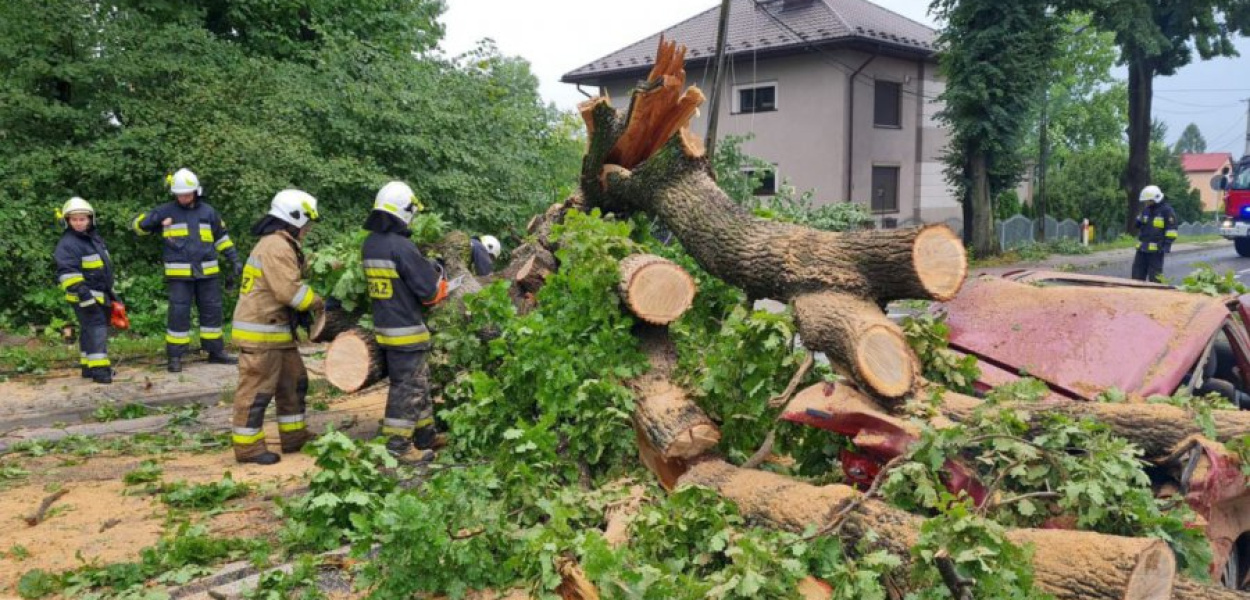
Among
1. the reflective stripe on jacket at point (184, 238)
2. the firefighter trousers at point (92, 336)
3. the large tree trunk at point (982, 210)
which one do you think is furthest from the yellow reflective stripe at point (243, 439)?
the large tree trunk at point (982, 210)

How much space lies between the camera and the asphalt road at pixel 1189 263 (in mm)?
19172

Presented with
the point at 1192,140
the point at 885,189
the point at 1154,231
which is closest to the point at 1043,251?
the point at 885,189

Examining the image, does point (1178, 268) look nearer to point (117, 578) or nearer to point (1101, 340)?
point (1101, 340)

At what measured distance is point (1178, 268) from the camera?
66.4 ft

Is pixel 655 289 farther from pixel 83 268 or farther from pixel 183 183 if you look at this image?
pixel 83 268

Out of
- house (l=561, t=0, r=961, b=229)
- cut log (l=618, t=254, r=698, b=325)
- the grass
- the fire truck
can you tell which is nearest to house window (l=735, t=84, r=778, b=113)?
house (l=561, t=0, r=961, b=229)

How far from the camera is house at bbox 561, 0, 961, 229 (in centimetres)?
2548

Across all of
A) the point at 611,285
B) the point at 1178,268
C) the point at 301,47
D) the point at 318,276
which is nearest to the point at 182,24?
the point at 301,47

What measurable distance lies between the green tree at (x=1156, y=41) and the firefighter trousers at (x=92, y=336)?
23247 mm

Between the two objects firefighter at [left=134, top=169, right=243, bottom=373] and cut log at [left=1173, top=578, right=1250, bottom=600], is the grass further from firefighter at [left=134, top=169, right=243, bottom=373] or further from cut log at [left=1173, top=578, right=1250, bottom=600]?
cut log at [left=1173, top=578, right=1250, bottom=600]

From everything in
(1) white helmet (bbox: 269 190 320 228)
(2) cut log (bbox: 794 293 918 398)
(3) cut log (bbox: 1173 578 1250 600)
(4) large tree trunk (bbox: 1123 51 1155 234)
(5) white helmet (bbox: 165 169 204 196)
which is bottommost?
(3) cut log (bbox: 1173 578 1250 600)

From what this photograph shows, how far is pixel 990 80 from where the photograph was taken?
20.9 metres

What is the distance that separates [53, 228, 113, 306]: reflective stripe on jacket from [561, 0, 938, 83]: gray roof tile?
19.2 m

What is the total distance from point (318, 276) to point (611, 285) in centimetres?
244
